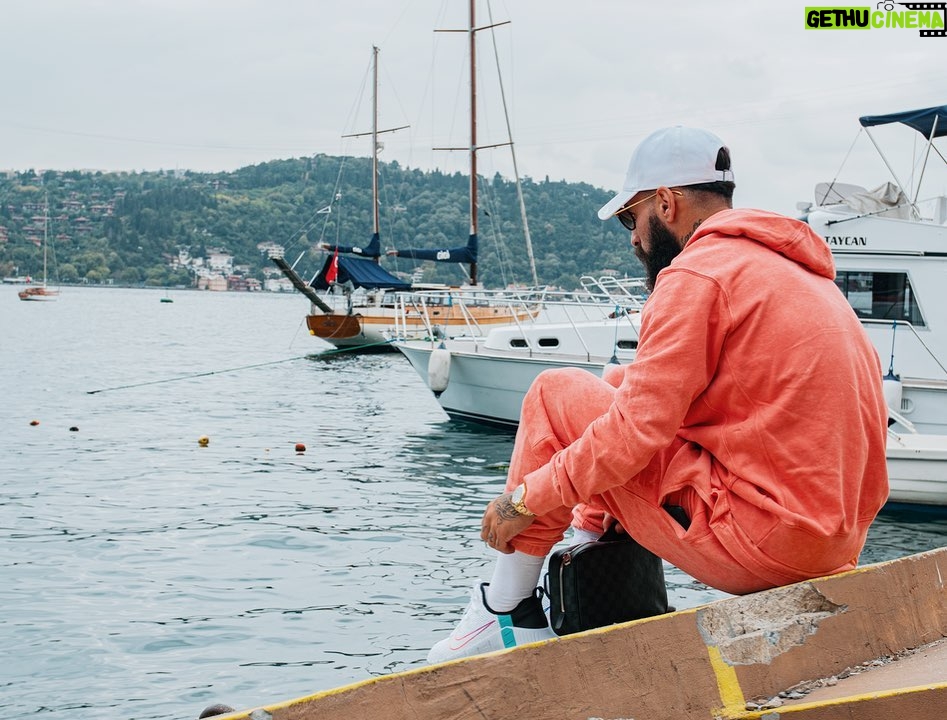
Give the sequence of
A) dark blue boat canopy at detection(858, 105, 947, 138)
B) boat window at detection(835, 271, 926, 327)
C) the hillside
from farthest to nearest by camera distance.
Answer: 1. the hillside
2. dark blue boat canopy at detection(858, 105, 947, 138)
3. boat window at detection(835, 271, 926, 327)

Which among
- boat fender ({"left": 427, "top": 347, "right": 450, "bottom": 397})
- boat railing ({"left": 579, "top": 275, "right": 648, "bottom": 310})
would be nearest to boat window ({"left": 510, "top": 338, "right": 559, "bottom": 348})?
boat railing ({"left": 579, "top": 275, "right": 648, "bottom": 310})

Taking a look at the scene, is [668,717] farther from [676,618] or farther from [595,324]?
[595,324]

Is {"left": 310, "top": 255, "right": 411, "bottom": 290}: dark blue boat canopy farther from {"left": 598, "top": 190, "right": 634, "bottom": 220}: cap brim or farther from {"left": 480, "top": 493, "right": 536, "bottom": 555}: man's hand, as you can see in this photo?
{"left": 480, "top": 493, "right": 536, "bottom": 555}: man's hand

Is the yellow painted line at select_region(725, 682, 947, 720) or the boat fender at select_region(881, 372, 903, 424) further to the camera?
the boat fender at select_region(881, 372, 903, 424)

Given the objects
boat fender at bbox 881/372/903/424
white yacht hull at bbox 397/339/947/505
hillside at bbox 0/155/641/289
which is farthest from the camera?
hillside at bbox 0/155/641/289

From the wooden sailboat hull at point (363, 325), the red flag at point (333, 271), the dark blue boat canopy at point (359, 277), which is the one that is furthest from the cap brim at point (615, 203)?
the red flag at point (333, 271)

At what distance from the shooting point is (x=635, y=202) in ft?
9.39

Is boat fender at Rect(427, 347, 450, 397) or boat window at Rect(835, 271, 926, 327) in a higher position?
boat window at Rect(835, 271, 926, 327)

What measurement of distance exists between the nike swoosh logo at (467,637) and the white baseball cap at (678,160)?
1.31 meters


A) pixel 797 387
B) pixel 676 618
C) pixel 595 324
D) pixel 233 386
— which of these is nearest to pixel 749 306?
pixel 797 387

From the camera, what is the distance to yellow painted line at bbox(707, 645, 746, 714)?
2389mm

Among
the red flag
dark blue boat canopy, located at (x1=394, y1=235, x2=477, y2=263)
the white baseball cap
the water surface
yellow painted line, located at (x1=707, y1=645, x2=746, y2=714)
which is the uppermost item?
dark blue boat canopy, located at (x1=394, y1=235, x2=477, y2=263)

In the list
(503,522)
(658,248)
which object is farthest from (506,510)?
(658,248)

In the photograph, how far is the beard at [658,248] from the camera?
2.85 meters
